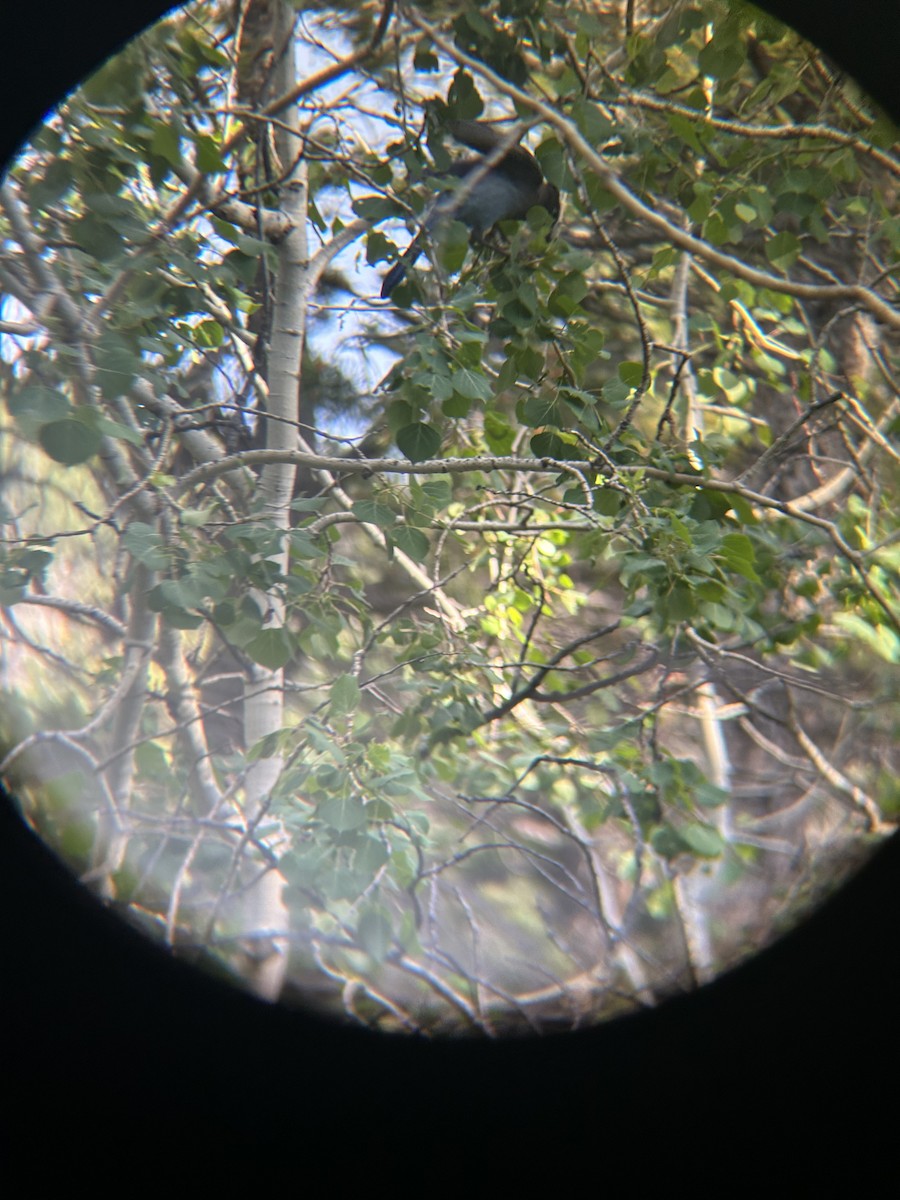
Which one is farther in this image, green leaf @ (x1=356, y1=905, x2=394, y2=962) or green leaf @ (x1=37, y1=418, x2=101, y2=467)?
green leaf @ (x1=356, y1=905, x2=394, y2=962)

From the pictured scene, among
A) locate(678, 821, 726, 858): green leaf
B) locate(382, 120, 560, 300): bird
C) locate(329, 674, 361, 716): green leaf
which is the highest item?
locate(382, 120, 560, 300): bird

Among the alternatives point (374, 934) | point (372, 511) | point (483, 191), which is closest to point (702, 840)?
point (374, 934)

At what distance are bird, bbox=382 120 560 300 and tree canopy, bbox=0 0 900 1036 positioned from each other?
13 millimetres

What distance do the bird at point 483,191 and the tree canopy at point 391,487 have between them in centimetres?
1

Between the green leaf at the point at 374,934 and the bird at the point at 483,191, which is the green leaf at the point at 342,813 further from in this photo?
the bird at the point at 483,191

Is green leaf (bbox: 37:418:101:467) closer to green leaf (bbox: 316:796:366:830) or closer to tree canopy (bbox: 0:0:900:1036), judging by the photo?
tree canopy (bbox: 0:0:900:1036)

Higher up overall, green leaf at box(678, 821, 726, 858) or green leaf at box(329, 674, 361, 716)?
green leaf at box(329, 674, 361, 716)

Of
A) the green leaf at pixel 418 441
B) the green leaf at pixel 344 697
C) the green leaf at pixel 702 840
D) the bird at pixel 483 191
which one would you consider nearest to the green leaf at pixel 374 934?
the green leaf at pixel 344 697

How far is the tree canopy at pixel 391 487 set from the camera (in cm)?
78

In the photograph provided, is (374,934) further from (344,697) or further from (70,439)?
(70,439)

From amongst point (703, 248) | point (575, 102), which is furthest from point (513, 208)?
point (703, 248)

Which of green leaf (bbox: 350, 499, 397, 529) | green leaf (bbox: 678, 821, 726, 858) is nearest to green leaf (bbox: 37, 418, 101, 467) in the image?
green leaf (bbox: 350, 499, 397, 529)

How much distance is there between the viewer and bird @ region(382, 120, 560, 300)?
0.83m

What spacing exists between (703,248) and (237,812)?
0.76 meters
